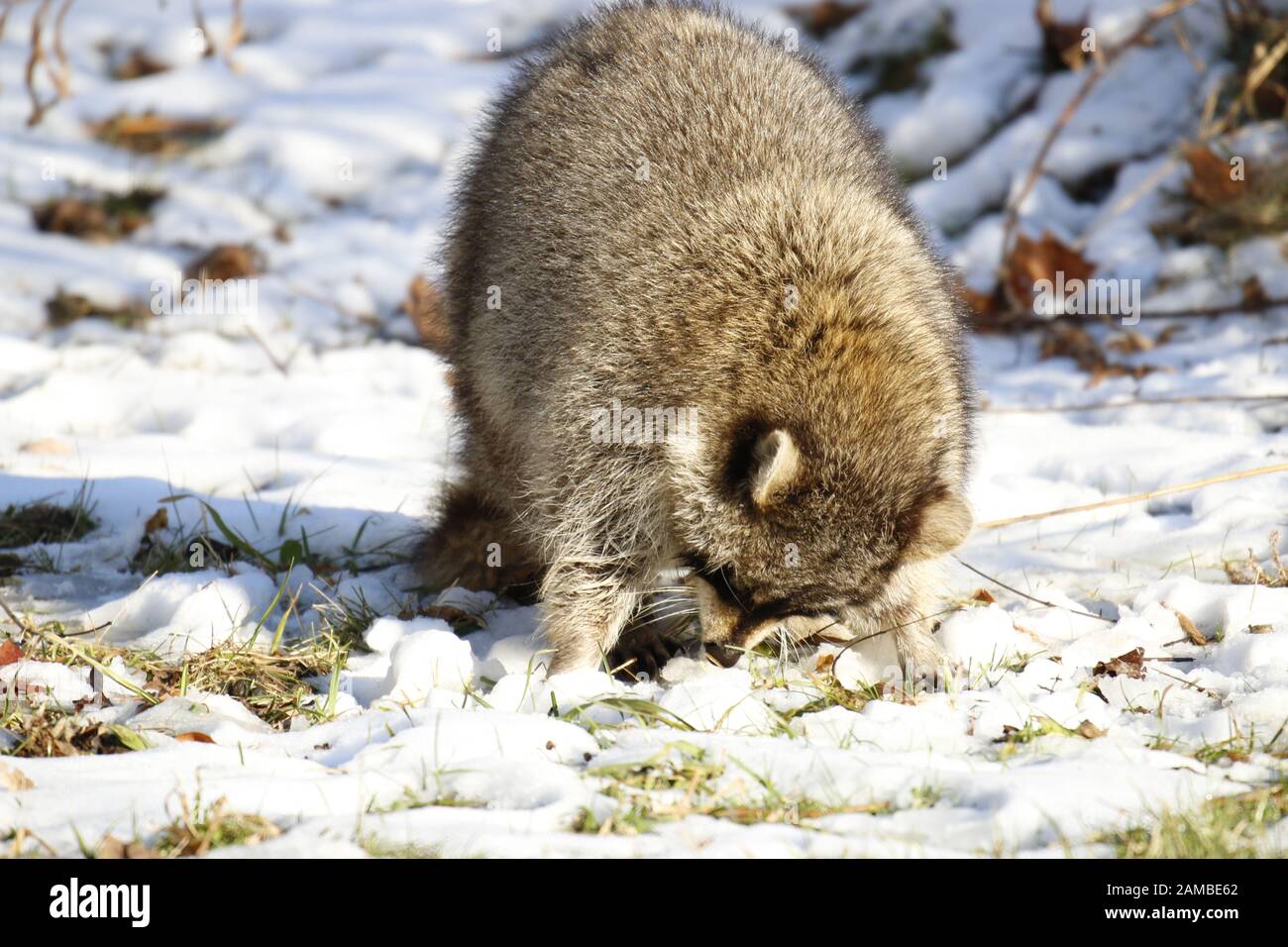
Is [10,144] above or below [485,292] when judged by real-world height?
above

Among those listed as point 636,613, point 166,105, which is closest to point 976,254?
point 636,613

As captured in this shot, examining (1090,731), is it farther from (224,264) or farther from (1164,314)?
(224,264)

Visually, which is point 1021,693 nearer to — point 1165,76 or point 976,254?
point 976,254

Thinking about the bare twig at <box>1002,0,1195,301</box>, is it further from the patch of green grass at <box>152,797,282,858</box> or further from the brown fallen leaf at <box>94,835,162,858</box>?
the brown fallen leaf at <box>94,835,162,858</box>

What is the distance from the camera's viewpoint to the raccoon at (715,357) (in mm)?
3322

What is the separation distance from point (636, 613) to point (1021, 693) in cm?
130

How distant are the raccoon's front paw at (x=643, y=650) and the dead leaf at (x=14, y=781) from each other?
1.71 meters

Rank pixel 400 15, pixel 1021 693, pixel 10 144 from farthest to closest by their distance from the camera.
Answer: pixel 400 15 < pixel 10 144 < pixel 1021 693

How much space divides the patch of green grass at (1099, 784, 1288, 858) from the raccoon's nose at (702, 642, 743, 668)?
1.26m

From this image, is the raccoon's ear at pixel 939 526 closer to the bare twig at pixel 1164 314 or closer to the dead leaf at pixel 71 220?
the bare twig at pixel 1164 314

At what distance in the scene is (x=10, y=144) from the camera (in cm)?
802

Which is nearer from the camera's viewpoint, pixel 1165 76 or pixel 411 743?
pixel 411 743

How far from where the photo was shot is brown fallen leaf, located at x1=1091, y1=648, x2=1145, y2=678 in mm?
3262

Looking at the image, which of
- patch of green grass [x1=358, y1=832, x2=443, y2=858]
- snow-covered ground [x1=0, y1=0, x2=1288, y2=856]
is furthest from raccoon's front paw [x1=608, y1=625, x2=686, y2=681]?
patch of green grass [x1=358, y1=832, x2=443, y2=858]
